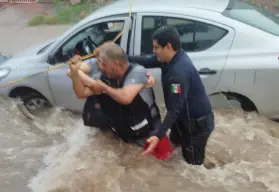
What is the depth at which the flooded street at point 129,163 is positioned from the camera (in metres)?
3.98

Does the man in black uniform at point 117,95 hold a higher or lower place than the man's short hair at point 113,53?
lower

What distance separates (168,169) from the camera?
4.13 metres

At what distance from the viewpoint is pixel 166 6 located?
5.21 metres

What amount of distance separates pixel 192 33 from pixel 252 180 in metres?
1.85

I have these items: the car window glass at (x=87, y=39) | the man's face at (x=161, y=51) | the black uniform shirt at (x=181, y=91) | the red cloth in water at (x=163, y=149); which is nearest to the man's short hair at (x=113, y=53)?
the man's face at (x=161, y=51)

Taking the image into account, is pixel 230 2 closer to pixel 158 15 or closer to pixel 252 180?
pixel 158 15

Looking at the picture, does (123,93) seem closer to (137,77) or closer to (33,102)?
(137,77)

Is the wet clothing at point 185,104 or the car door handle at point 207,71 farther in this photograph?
the car door handle at point 207,71

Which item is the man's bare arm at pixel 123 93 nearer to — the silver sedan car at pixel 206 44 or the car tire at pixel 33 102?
the silver sedan car at pixel 206 44

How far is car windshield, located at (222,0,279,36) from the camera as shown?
5.05m

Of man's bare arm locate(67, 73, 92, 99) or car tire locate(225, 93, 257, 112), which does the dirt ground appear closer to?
car tire locate(225, 93, 257, 112)

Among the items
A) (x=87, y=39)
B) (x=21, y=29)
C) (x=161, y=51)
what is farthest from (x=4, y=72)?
(x=21, y=29)

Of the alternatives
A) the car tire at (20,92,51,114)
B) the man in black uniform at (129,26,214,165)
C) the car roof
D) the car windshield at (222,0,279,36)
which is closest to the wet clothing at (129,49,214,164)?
the man in black uniform at (129,26,214,165)

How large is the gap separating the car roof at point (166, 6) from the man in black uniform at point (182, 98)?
138 cm
